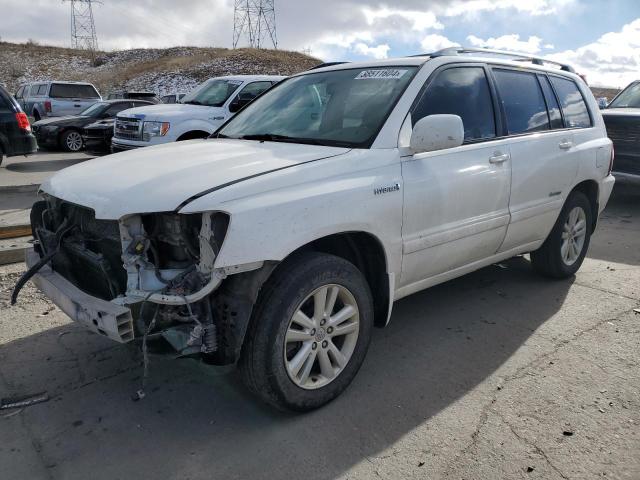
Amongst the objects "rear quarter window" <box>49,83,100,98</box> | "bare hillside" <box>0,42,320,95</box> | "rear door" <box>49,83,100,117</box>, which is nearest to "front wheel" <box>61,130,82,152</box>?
"rear door" <box>49,83,100,117</box>

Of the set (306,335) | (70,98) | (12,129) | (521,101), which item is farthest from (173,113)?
(70,98)

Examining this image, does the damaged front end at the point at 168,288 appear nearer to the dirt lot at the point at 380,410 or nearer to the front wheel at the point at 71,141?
the dirt lot at the point at 380,410

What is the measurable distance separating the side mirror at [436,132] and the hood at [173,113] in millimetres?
6710

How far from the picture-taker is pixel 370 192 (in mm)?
2889

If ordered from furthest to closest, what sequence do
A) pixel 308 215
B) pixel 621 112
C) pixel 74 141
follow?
pixel 74 141
pixel 621 112
pixel 308 215

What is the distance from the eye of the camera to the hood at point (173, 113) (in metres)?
8.89

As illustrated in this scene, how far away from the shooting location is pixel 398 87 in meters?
3.37

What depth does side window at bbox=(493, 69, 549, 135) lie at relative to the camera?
4.02 metres

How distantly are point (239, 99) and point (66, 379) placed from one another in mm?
7285

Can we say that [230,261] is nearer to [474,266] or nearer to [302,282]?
[302,282]

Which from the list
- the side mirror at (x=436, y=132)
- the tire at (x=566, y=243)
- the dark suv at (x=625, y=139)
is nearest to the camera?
the side mirror at (x=436, y=132)

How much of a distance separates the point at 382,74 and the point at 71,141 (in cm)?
1296

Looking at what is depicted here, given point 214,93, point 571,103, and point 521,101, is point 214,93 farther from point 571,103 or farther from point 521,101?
point 521,101

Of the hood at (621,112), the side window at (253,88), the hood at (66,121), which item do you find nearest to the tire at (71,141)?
the hood at (66,121)
